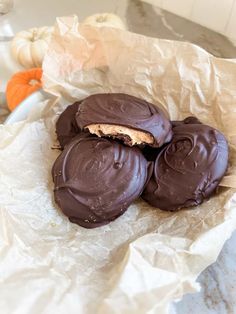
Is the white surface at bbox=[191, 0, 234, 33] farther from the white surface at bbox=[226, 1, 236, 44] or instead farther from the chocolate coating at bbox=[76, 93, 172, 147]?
the chocolate coating at bbox=[76, 93, 172, 147]

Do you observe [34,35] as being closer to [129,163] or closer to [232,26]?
[232,26]

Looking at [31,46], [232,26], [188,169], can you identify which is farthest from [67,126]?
[232,26]

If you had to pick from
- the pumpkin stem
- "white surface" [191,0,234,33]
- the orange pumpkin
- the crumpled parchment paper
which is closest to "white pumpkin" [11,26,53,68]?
the pumpkin stem

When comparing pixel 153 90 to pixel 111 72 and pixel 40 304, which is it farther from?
pixel 40 304

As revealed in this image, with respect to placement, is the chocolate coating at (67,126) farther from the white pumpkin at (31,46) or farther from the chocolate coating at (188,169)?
the white pumpkin at (31,46)

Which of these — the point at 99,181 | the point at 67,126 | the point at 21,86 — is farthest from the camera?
the point at 21,86

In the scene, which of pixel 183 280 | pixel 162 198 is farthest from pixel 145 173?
pixel 183 280

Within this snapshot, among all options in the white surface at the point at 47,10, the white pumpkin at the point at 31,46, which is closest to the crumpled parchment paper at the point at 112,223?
the white pumpkin at the point at 31,46
